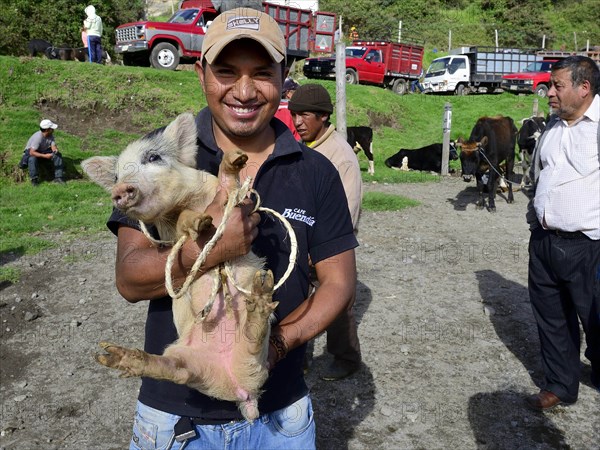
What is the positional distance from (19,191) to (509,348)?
392 inches

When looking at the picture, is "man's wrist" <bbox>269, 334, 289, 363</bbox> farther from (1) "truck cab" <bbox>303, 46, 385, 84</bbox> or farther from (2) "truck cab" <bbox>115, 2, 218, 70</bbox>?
(1) "truck cab" <bbox>303, 46, 385, 84</bbox>

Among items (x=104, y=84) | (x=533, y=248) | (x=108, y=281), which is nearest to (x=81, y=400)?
(x=108, y=281)

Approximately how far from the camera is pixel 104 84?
49.6 ft

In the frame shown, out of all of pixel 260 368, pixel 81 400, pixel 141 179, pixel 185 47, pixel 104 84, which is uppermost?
pixel 185 47

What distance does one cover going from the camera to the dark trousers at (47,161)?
11211 millimetres

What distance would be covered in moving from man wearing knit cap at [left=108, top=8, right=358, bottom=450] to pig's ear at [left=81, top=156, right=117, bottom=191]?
15 cm

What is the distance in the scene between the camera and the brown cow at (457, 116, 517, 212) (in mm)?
10781

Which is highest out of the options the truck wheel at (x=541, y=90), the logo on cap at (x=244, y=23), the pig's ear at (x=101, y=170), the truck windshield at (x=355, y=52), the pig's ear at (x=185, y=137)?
the truck windshield at (x=355, y=52)

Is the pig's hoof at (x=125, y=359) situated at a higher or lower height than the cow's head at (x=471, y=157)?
higher

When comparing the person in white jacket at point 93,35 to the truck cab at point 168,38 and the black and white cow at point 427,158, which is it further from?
the black and white cow at point 427,158

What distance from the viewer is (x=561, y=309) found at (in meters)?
4.16

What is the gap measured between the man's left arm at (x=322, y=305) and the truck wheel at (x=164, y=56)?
1791 centimetres

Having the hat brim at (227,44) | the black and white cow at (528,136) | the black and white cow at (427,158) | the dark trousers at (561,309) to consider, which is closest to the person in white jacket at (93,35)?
the black and white cow at (427,158)

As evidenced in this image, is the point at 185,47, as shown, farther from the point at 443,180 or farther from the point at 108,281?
the point at 108,281
